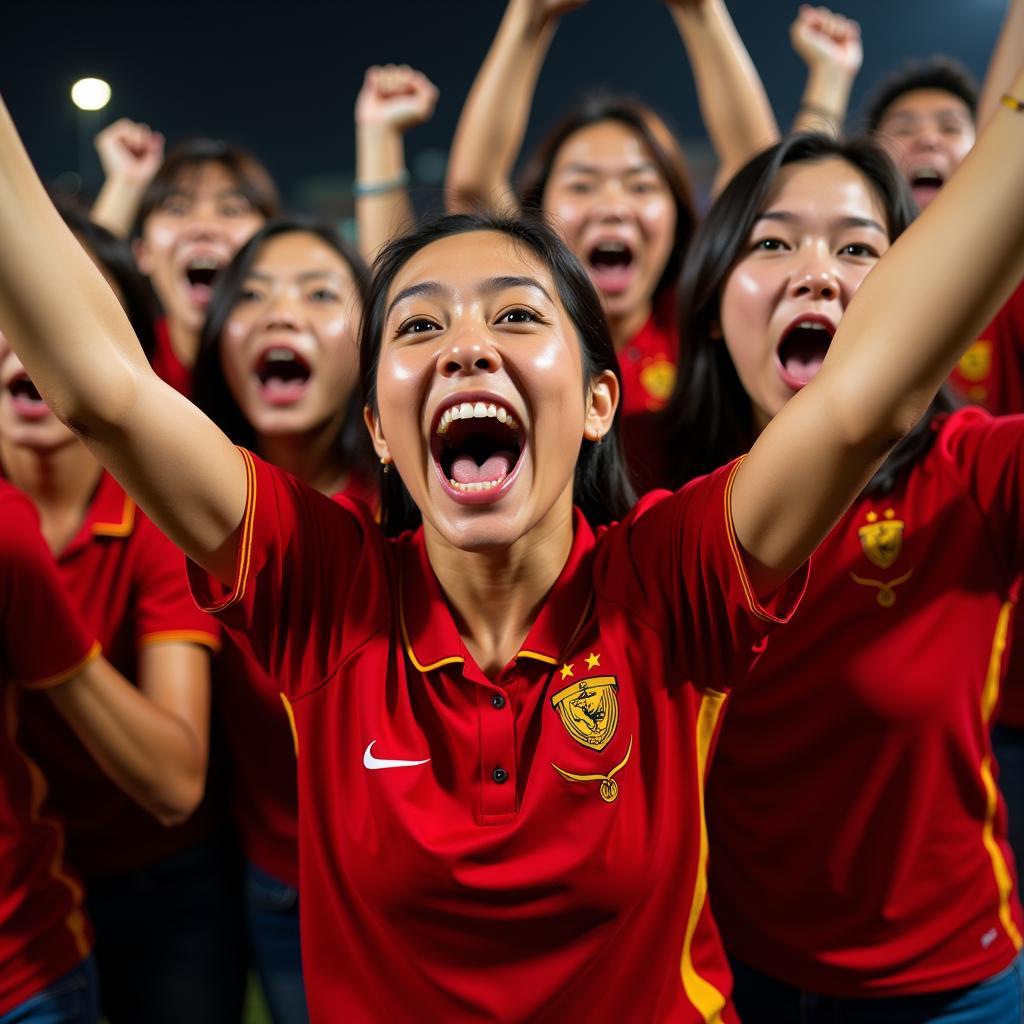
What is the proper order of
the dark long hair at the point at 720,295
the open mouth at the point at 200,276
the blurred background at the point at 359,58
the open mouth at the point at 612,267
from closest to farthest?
the dark long hair at the point at 720,295 < the open mouth at the point at 612,267 < the open mouth at the point at 200,276 < the blurred background at the point at 359,58

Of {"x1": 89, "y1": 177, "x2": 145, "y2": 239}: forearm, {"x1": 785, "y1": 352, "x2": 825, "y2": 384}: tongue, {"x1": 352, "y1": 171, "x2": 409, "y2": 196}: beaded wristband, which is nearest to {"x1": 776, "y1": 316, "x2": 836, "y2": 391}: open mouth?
{"x1": 785, "y1": 352, "x2": 825, "y2": 384}: tongue

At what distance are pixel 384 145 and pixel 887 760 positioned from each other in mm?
1674

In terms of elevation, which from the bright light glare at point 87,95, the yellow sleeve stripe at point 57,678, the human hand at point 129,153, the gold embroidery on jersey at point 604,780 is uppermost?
the bright light glare at point 87,95

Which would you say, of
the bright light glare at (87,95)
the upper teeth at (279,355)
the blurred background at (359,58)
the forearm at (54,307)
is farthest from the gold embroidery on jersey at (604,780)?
the blurred background at (359,58)

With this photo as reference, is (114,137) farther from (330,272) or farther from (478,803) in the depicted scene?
(478,803)

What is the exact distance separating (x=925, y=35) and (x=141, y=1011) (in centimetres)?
490

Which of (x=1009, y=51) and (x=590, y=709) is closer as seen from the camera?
(x=590, y=709)

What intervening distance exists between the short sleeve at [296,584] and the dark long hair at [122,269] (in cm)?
73

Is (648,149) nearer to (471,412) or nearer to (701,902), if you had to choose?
(471,412)

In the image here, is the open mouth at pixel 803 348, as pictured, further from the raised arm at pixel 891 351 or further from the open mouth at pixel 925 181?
the open mouth at pixel 925 181

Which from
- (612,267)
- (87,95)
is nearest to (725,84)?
(612,267)

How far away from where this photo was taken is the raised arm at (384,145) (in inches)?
91.4

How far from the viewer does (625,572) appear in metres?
1.09

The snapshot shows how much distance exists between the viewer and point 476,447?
1.29 metres
